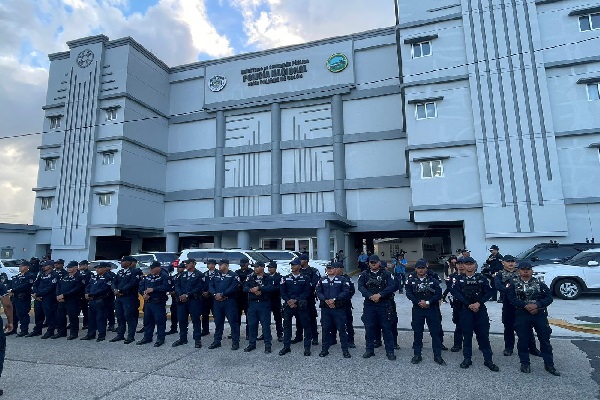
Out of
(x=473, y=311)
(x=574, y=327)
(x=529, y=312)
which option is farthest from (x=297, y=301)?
(x=574, y=327)

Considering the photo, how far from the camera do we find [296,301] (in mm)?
6801

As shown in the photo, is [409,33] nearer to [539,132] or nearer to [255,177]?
[539,132]

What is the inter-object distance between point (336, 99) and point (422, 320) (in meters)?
24.8

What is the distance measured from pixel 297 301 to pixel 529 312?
3.83 meters

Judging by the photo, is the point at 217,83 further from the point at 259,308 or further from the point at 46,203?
the point at 259,308

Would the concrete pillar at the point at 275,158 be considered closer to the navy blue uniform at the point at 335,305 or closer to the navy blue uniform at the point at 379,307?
the navy blue uniform at the point at 335,305

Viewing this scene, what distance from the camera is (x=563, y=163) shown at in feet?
63.5

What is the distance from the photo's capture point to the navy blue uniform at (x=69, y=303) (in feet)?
27.3

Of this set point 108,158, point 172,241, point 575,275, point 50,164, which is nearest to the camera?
point 575,275

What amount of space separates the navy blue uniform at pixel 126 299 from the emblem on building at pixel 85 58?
29049mm

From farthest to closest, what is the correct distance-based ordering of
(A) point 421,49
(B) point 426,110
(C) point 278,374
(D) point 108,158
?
(D) point 108,158
(A) point 421,49
(B) point 426,110
(C) point 278,374

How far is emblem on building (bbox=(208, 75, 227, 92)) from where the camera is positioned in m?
32.2

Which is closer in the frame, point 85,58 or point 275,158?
point 275,158

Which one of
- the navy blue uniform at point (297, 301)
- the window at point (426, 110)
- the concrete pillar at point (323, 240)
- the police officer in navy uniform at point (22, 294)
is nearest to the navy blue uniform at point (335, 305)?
the navy blue uniform at point (297, 301)
